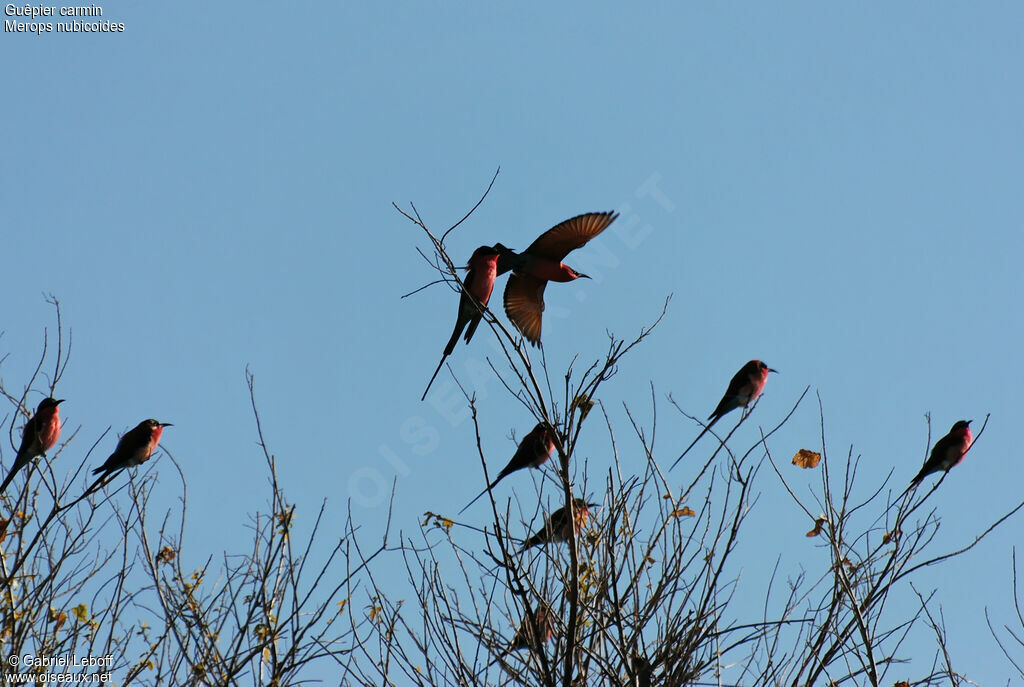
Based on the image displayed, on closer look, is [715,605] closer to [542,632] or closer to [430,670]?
[542,632]

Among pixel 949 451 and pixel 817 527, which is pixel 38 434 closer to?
pixel 817 527

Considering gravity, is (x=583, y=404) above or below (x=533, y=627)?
above

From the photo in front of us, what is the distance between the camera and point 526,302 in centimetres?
711

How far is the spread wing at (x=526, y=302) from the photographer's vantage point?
276 inches

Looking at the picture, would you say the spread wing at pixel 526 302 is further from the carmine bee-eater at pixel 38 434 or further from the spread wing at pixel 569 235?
the carmine bee-eater at pixel 38 434

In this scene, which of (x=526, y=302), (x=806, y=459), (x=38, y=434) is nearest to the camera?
(x=806, y=459)

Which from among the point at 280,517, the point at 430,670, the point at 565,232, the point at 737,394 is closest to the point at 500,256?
the point at 565,232

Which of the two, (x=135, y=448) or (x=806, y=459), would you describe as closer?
(x=806, y=459)

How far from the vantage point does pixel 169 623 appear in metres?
4.55

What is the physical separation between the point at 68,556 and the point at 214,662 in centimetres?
112

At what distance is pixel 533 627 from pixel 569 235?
3188 mm

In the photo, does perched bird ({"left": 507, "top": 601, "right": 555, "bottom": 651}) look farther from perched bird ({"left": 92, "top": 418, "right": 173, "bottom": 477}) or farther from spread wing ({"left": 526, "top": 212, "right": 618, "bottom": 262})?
perched bird ({"left": 92, "top": 418, "right": 173, "bottom": 477})

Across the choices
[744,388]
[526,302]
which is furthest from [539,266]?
[744,388]

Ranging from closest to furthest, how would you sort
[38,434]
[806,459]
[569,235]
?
1. [806,459]
2. [38,434]
3. [569,235]
